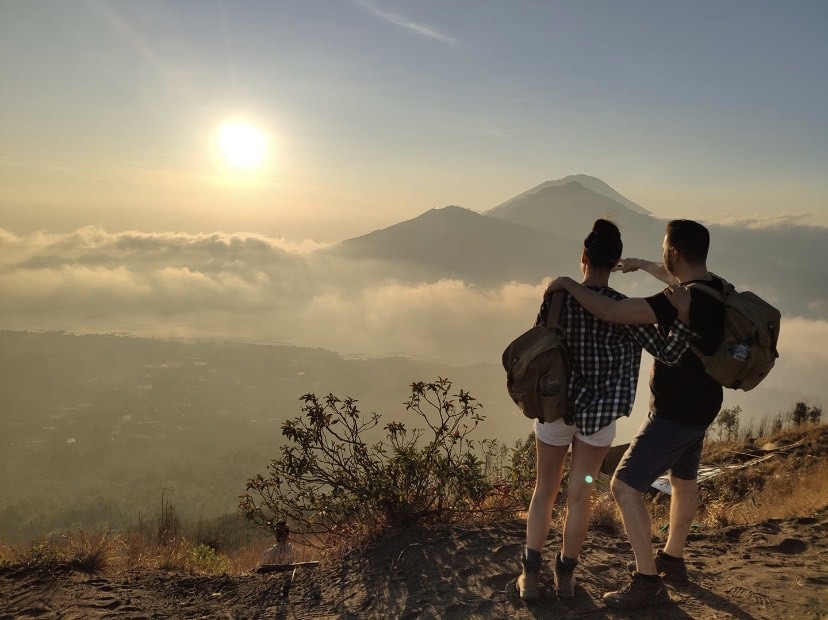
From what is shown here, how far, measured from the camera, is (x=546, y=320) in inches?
116

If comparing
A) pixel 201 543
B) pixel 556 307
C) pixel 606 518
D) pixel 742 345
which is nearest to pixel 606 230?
pixel 556 307

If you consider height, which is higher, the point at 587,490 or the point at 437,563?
the point at 587,490

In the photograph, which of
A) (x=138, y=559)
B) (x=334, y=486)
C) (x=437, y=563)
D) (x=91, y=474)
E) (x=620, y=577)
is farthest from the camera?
(x=91, y=474)

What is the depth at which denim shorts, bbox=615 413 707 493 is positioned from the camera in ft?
9.84

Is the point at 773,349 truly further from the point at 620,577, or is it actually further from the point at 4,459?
the point at 4,459

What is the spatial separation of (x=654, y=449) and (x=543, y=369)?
785 mm

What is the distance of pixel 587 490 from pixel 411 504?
2.22 m

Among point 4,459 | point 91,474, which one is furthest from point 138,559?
point 4,459

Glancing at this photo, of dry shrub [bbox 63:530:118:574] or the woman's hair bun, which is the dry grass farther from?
the woman's hair bun

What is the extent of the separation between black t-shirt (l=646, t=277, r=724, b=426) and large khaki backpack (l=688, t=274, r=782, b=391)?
1.7 inches

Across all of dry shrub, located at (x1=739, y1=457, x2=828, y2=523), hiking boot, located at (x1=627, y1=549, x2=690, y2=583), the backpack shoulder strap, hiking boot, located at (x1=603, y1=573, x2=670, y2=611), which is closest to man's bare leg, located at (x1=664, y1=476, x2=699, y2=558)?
hiking boot, located at (x1=627, y1=549, x2=690, y2=583)

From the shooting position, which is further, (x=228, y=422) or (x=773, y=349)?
(x=228, y=422)

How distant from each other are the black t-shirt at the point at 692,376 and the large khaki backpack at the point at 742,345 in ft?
0.14

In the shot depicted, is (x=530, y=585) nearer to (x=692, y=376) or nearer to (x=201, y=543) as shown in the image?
(x=692, y=376)
